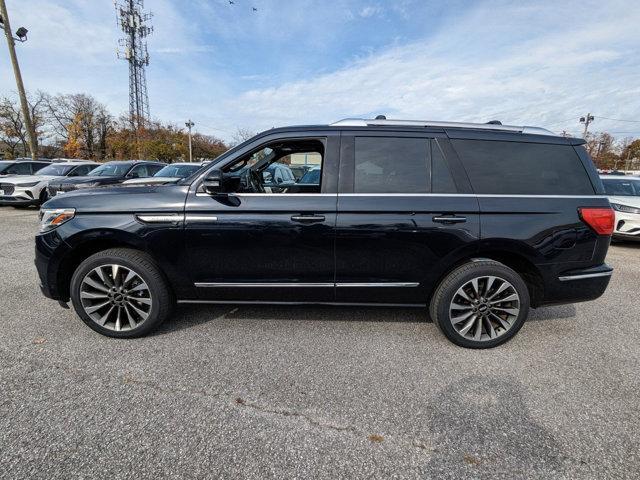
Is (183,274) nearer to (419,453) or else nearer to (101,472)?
(101,472)

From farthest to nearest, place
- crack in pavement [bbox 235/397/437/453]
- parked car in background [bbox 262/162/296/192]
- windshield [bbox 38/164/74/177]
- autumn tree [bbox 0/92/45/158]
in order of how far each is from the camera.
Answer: autumn tree [bbox 0/92/45/158]
windshield [bbox 38/164/74/177]
parked car in background [bbox 262/162/296/192]
crack in pavement [bbox 235/397/437/453]

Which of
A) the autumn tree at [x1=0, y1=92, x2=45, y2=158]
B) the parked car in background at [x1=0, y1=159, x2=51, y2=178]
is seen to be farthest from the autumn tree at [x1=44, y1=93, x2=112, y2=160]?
the parked car in background at [x1=0, y1=159, x2=51, y2=178]

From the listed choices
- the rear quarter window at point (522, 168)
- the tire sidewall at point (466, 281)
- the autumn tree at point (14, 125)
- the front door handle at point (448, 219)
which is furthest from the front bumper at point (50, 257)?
the autumn tree at point (14, 125)

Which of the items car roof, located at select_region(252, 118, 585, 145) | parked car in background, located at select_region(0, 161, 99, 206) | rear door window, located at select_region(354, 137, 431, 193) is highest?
car roof, located at select_region(252, 118, 585, 145)

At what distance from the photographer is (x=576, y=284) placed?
2998 millimetres

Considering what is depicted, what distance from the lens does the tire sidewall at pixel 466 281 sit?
2951 mm

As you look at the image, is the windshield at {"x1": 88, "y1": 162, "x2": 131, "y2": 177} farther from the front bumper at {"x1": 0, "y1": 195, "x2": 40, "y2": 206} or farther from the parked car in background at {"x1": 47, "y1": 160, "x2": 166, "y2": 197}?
the front bumper at {"x1": 0, "y1": 195, "x2": 40, "y2": 206}

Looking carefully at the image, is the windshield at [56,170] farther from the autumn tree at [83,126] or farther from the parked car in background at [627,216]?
the autumn tree at [83,126]

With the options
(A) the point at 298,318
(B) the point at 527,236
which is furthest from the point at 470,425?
(A) the point at 298,318

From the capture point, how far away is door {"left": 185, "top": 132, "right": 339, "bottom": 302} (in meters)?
2.89

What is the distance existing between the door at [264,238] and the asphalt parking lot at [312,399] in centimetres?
49

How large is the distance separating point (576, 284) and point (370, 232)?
1.89 m

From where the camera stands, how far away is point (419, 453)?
1.92 metres

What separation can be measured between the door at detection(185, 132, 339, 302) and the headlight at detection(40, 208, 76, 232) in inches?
41.5
